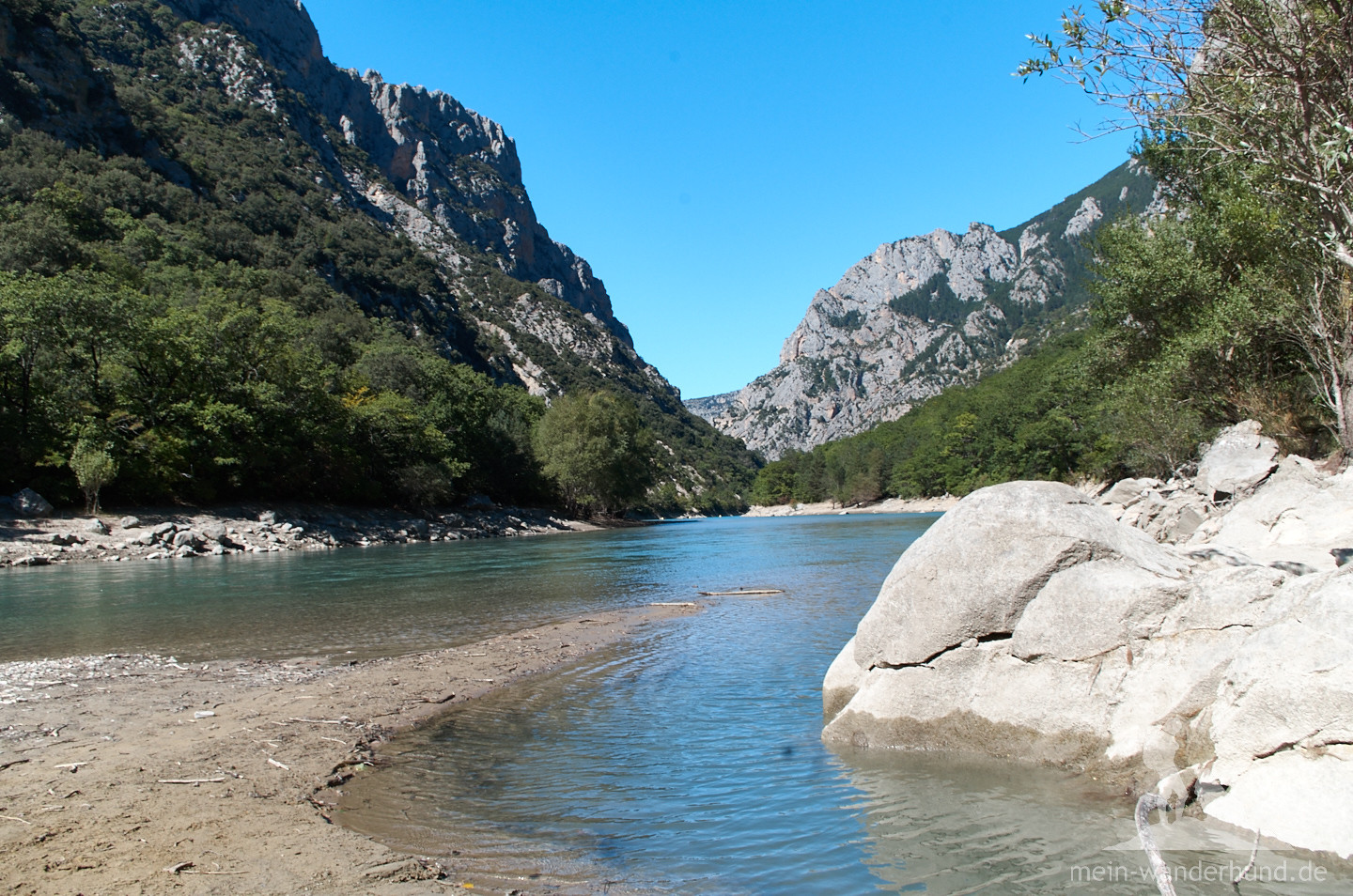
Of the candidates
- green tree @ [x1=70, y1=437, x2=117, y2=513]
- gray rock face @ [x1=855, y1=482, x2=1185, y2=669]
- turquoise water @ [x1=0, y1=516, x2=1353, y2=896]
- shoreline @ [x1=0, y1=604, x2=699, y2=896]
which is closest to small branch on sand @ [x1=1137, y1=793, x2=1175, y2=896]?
turquoise water @ [x1=0, y1=516, x2=1353, y2=896]

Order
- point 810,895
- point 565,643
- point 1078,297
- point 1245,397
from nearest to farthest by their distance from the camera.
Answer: point 810,895
point 565,643
point 1245,397
point 1078,297

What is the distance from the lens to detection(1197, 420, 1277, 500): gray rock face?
21.4 metres

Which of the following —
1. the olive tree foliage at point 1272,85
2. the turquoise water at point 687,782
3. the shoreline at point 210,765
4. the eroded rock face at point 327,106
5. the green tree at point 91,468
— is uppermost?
the eroded rock face at point 327,106

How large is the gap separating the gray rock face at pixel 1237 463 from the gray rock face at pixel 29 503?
164 feet

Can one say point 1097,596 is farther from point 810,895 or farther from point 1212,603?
point 810,895

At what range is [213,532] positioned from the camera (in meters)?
40.0

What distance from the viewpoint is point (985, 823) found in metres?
6.02

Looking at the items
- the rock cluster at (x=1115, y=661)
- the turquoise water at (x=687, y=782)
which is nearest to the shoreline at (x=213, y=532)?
the turquoise water at (x=687, y=782)

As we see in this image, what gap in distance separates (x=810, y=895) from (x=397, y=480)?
59.4 meters

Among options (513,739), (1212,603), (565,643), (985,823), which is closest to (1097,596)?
(1212,603)

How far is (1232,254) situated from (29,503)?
54.0 meters

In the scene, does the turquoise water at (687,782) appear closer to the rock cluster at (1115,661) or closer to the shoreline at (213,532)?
the rock cluster at (1115,661)

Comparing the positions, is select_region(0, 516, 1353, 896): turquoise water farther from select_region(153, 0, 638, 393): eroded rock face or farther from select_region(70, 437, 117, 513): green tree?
select_region(153, 0, 638, 393): eroded rock face

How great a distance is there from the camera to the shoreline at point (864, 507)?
106994 millimetres
